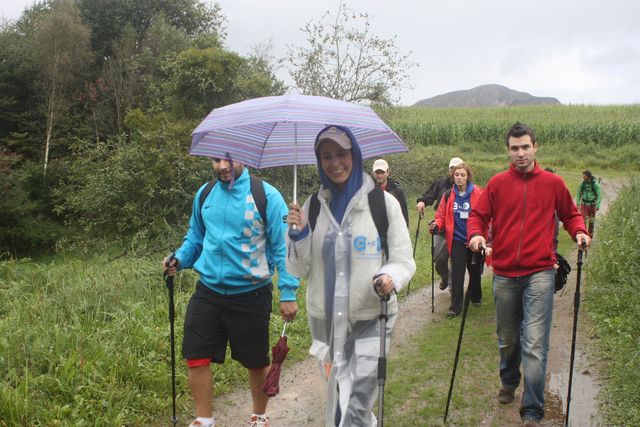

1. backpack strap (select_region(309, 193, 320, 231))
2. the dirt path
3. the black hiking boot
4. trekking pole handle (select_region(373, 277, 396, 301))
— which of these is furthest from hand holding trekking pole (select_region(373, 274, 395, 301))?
the black hiking boot

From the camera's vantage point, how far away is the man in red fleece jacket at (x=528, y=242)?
4277mm

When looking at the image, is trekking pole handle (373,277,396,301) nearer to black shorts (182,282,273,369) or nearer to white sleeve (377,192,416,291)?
white sleeve (377,192,416,291)

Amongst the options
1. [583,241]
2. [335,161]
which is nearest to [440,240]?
[583,241]

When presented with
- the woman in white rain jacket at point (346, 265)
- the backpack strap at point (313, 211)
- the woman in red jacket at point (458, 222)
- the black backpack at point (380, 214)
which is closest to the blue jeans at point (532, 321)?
the woman in white rain jacket at point (346, 265)

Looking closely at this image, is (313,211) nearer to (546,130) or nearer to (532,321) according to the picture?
(532,321)

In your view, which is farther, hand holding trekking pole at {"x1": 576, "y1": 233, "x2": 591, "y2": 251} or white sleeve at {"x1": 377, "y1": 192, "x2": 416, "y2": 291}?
hand holding trekking pole at {"x1": 576, "y1": 233, "x2": 591, "y2": 251}

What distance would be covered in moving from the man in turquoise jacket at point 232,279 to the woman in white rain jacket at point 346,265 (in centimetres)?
59

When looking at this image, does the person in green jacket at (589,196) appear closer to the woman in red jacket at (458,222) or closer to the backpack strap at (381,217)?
the woman in red jacket at (458,222)

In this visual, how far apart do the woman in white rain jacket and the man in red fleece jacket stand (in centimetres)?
134

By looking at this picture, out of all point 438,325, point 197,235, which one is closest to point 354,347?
point 197,235

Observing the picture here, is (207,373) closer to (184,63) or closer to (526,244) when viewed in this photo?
(526,244)

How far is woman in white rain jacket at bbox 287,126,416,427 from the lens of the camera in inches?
127

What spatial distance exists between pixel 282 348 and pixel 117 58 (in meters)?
24.8

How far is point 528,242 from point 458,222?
3254 millimetres
